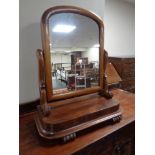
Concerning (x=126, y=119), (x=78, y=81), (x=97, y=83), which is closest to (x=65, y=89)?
(x=78, y=81)

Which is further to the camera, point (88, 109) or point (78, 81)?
point (78, 81)

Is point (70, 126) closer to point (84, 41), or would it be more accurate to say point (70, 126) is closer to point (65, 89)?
point (65, 89)

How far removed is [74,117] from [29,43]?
0.55 metres

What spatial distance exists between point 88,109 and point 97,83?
26 centimetres

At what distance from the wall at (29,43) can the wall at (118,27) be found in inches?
63.0

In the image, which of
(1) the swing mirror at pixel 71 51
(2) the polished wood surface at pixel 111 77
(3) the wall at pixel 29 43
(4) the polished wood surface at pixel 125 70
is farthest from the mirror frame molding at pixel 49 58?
(4) the polished wood surface at pixel 125 70

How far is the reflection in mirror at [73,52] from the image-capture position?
88cm

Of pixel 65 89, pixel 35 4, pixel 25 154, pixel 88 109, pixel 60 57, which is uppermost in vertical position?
pixel 35 4

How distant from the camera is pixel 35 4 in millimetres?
954

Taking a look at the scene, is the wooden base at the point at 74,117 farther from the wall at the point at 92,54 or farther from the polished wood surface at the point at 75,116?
the wall at the point at 92,54

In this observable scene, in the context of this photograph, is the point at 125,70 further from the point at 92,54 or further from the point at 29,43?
the point at 29,43

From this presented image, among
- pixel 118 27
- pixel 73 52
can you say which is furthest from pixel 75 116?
pixel 118 27

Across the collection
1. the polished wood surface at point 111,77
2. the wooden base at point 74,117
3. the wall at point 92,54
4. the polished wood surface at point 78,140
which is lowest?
the polished wood surface at point 78,140
